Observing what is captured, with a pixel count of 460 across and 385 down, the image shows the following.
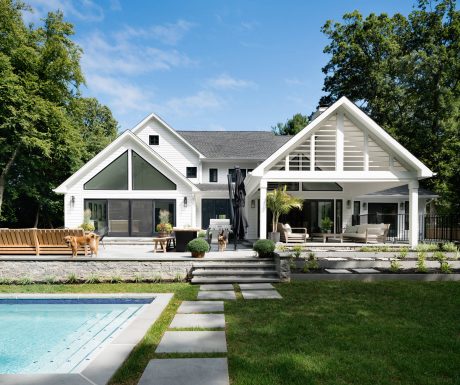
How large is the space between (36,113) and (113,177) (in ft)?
29.4

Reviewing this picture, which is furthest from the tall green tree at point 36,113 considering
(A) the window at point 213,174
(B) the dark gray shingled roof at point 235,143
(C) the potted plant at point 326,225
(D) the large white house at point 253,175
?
(C) the potted plant at point 326,225

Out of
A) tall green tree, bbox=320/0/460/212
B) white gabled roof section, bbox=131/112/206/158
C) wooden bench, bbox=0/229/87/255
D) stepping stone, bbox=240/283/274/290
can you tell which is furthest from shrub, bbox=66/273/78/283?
tall green tree, bbox=320/0/460/212

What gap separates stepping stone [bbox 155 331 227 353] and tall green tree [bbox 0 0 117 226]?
21.0 metres

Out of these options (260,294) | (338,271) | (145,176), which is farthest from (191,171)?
(260,294)

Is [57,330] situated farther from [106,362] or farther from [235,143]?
[235,143]

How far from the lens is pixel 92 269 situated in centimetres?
1041

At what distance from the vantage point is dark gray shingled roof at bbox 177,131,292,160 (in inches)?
952

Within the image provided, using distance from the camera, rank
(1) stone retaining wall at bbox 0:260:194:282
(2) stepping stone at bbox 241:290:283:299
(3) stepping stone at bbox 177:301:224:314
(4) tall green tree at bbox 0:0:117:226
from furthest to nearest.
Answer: (4) tall green tree at bbox 0:0:117:226, (1) stone retaining wall at bbox 0:260:194:282, (2) stepping stone at bbox 241:290:283:299, (3) stepping stone at bbox 177:301:224:314

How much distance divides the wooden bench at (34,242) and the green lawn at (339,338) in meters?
5.05

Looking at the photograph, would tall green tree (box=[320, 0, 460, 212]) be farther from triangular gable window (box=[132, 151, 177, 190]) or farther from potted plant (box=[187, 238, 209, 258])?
potted plant (box=[187, 238, 209, 258])

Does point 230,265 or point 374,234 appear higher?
point 374,234

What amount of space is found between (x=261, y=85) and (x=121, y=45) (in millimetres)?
9352

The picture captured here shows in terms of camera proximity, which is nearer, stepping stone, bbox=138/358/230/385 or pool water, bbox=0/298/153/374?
stepping stone, bbox=138/358/230/385

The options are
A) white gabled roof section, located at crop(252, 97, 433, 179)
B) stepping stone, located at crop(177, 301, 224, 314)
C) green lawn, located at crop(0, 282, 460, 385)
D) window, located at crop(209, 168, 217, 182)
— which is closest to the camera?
green lawn, located at crop(0, 282, 460, 385)
